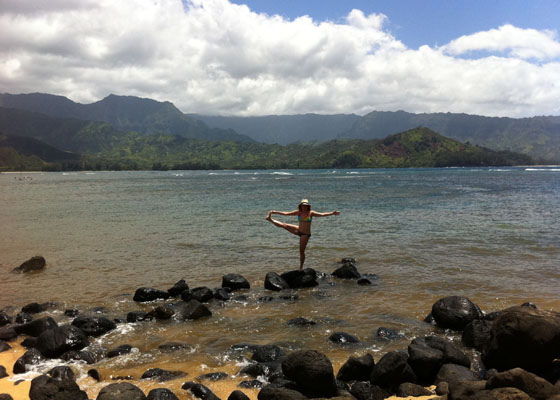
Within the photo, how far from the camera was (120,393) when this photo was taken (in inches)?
268

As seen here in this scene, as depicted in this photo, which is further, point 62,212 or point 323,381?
point 62,212

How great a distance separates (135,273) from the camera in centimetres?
1694

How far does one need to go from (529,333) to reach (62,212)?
4330 cm

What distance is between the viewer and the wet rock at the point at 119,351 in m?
9.32

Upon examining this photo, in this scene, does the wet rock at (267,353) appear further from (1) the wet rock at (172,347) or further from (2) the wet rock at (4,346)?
(2) the wet rock at (4,346)

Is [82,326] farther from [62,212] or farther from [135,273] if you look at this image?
[62,212]

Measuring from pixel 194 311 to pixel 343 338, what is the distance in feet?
15.3

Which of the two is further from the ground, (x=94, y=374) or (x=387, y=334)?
(x=387, y=334)

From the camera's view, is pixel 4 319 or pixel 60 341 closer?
pixel 60 341

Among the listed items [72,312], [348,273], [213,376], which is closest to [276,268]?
[348,273]

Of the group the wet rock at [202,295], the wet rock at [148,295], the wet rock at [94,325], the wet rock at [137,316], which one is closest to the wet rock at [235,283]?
the wet rock at [202,295]

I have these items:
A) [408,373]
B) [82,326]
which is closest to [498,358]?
[408,373]

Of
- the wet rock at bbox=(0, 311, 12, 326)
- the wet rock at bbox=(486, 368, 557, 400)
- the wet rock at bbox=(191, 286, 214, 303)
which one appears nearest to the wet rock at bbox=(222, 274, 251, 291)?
the wet rock at bbox=(191, 286, 214, 303)

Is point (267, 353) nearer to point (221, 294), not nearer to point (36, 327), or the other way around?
point (221, 294)
